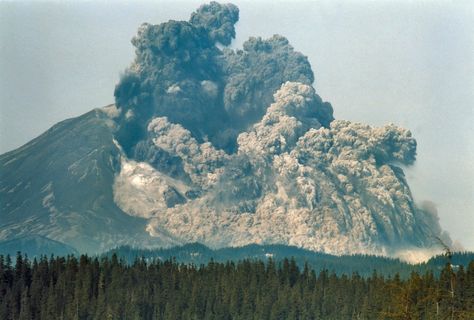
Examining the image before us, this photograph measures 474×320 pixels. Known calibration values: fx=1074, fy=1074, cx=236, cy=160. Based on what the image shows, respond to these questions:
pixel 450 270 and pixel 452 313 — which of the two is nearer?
pixel 450 270

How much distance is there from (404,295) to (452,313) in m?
4.76

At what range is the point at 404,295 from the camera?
85.7m

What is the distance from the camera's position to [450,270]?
269ft

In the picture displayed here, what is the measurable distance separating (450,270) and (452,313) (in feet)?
22.1

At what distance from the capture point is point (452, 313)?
286 ft

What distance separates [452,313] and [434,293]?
2.97m

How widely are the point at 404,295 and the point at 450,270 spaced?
5.24 metres

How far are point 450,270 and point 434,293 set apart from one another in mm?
4336
